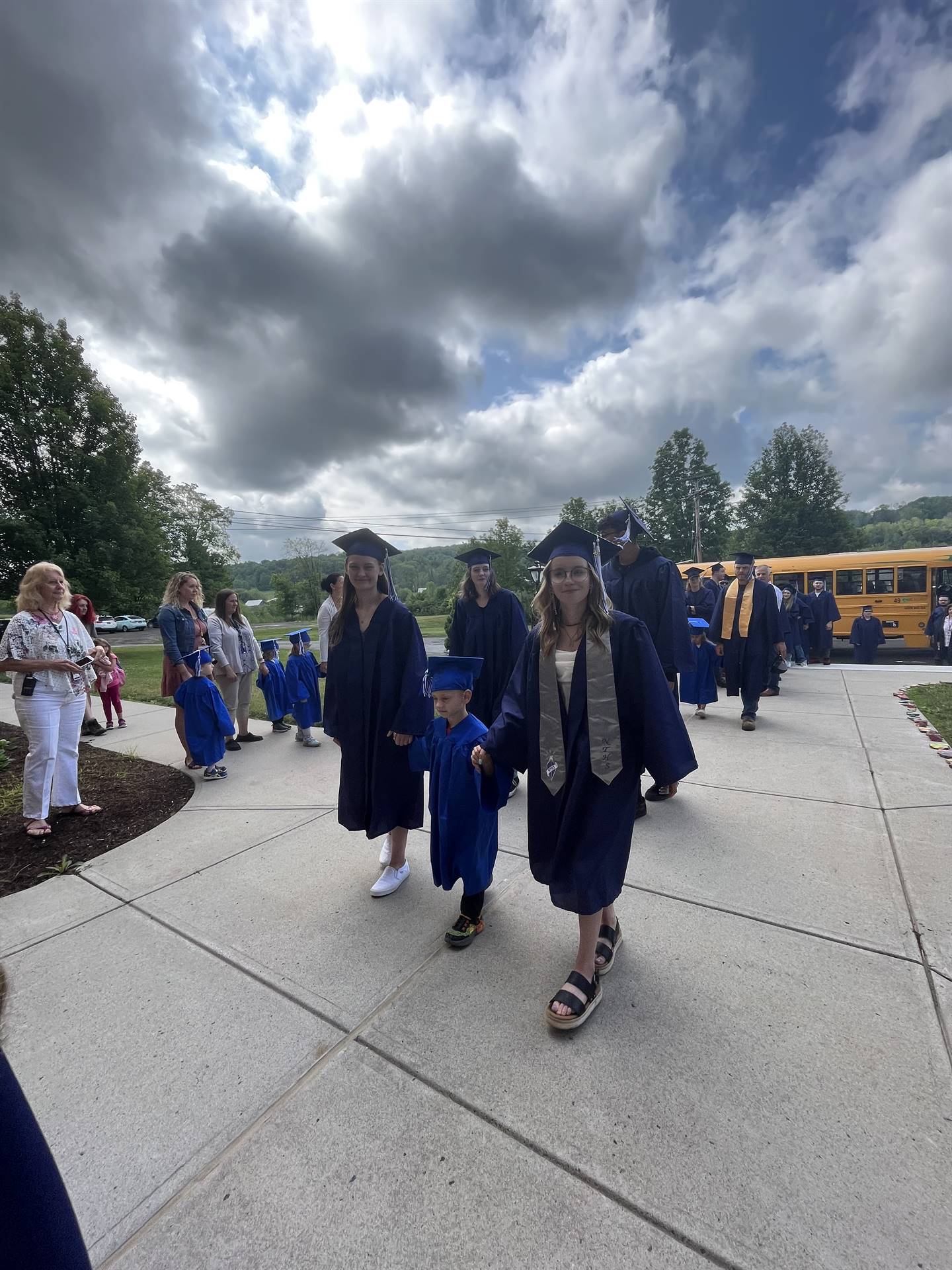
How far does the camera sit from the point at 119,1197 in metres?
1.47

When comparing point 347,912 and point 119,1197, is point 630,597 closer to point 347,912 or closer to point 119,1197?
point 347,912

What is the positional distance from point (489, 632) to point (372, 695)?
1620 millimetres

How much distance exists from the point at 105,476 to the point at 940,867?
21676mm

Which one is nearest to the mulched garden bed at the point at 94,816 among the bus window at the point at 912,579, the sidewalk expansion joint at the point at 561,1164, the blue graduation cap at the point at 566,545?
the sidewalk expansion joint at the point at 561,1164

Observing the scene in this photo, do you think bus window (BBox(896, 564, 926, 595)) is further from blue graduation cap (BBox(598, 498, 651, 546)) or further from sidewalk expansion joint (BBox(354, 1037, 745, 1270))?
sidewalk expansion joint (BBox(354, 1037, 745, 1270))

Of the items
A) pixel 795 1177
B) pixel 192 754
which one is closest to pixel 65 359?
pixel 192 754

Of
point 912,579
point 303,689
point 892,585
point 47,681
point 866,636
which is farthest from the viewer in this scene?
point 892,585

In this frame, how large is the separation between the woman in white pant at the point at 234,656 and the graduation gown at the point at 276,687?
12 centimetres

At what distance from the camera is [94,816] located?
4.12 m

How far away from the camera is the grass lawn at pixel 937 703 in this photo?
559 cm

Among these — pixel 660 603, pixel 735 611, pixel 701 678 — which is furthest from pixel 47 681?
pixel 735 611

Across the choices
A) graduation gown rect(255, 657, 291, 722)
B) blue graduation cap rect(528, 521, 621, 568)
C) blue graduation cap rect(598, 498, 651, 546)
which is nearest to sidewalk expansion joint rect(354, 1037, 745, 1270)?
blue graduation cap rect(528, 521, 621, 568)

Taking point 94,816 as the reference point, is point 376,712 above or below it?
above

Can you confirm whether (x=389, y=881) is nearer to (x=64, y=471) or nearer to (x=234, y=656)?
(x=234, y=656)
